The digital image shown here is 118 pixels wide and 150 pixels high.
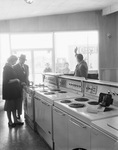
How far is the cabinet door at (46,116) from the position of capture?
2787 mm

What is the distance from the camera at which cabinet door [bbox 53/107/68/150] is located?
230 centimetres

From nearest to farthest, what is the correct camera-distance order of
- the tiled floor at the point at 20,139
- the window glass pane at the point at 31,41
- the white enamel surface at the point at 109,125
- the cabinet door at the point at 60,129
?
the white enamel surface at the point at 109,125 < the cabinet door at the point at 60,129 < the tiled floor at the point at 20,139 < the window glass pane at the point at 31,41

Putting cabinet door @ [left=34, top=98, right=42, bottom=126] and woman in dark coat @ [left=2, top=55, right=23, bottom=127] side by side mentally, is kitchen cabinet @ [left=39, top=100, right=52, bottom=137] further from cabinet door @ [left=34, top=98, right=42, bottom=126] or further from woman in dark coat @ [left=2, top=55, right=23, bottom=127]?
woman in dark coat @ [left=2, top=55, right=23, bottom=127]

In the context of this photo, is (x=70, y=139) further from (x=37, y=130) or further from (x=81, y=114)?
(x=37, y=130)

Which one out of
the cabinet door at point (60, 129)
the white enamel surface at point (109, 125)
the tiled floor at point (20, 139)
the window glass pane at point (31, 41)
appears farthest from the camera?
the window glass pane at point (31, 41)

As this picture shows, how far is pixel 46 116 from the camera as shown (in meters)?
2.94

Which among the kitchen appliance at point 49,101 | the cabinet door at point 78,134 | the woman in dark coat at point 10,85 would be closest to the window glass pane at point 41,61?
the woman in dark coat at point 10,85

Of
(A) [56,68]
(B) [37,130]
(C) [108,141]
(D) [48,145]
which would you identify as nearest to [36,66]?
(A) [56,68]

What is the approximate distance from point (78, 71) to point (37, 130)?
63.9 inches

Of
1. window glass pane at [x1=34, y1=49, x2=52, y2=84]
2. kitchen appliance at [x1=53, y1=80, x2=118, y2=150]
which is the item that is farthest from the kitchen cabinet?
window glass pane at [x1=34, y1=49, x2=52, y2=84]

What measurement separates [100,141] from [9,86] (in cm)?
267

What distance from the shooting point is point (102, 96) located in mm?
2291

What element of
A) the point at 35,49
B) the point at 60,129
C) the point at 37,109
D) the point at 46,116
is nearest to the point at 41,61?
the point at 35,49

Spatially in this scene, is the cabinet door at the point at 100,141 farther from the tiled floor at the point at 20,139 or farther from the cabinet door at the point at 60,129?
the tiled floor at the point at 20,139
